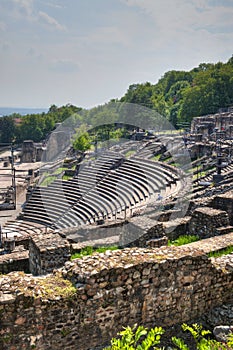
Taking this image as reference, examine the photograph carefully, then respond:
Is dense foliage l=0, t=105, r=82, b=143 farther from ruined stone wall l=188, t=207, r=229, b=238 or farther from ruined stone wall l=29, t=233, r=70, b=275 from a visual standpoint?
ruined stone wall l=29, t=233, r=70, b=275

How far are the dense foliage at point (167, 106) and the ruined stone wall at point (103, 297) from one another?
40307 mm

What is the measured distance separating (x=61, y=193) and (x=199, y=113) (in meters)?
34.6

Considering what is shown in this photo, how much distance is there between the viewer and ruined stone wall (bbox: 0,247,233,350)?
5406 millimetres

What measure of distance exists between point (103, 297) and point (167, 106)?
66941mm

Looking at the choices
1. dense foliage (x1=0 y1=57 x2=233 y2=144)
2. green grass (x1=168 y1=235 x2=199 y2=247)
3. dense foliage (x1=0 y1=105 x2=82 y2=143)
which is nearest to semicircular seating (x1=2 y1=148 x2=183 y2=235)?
green grass (x1=168 y1=235 x2=199 y2=247)

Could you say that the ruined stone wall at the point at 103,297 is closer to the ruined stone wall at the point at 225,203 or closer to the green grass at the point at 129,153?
the ruined stone wall at the point at 225,203

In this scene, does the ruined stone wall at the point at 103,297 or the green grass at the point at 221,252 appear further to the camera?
the green grass at the point at 221,252

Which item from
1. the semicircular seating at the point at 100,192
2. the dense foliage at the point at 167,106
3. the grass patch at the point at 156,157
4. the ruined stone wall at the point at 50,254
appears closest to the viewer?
the ruined stone wall at the point at 50,254

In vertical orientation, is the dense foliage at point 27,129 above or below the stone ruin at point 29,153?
above

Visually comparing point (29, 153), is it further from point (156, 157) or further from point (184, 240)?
point (184, 240)

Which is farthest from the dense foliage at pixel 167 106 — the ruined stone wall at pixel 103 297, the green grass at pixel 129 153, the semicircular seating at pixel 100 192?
the ruined stone wall at pixel 103 297

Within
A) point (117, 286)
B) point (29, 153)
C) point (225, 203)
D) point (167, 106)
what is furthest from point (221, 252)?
point (167, 106)

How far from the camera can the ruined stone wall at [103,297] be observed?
17.7 ft

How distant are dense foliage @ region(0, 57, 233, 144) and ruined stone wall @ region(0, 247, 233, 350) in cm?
4031
